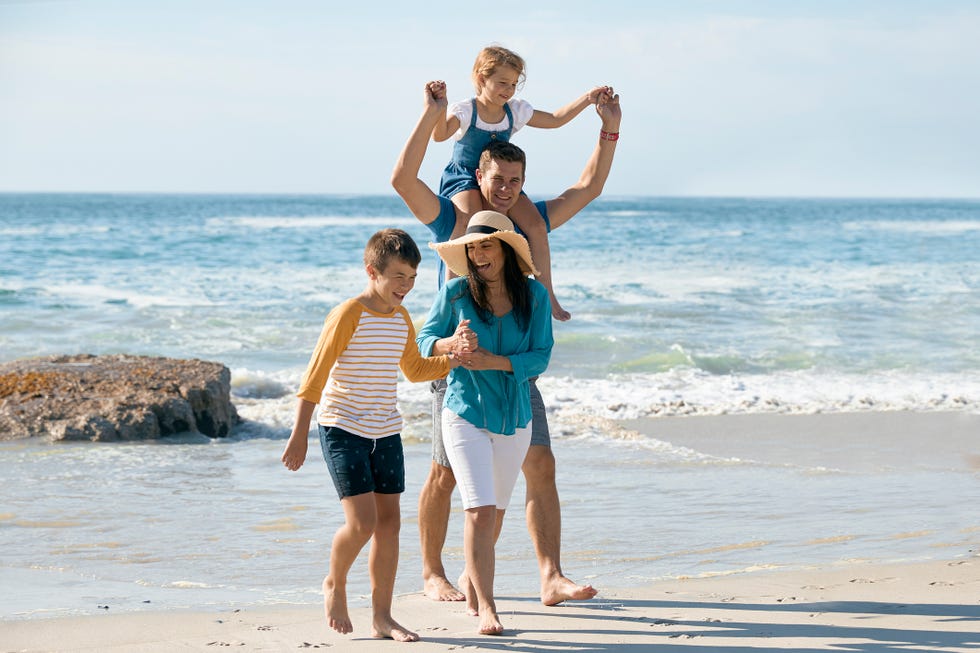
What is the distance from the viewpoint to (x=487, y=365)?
3.86m

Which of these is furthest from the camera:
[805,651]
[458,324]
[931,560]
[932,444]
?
[932,444]

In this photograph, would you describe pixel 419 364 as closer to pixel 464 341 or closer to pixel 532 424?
pixel 464 341

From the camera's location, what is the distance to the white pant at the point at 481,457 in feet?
12.8

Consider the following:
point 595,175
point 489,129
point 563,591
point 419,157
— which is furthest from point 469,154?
point 563,591

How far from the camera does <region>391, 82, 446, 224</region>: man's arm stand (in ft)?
14.0

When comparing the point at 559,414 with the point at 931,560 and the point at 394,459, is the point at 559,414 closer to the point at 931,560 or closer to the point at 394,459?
the point at 931,560

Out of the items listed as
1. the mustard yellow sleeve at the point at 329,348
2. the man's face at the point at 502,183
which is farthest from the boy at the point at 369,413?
the man's face at the point at 502,183

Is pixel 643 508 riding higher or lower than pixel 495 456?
lower

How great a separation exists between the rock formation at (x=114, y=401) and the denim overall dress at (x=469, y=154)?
14.1 ft

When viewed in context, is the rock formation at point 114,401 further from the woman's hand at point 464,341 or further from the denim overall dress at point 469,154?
the woman's hand at point 464,341

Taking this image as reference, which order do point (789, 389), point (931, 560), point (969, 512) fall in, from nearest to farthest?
point (931, 560), point (969, 512), point (789, 389)

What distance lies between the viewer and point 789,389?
10922 millimetres

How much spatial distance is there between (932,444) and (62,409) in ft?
19.7

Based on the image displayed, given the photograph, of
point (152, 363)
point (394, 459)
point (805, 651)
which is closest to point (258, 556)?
point (394, 459)
